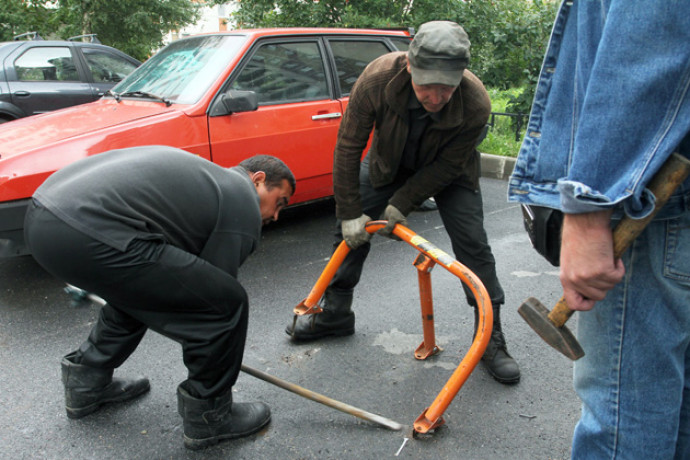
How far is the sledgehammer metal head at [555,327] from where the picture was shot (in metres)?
1.34

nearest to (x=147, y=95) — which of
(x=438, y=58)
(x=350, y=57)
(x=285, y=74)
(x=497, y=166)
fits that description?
(x=285, y=74)

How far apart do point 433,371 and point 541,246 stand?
1623mm

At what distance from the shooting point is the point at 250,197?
7.13 ft

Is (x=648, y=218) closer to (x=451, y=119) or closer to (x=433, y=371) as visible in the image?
(x=451, y=119)

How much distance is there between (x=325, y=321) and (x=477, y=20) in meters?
7.38

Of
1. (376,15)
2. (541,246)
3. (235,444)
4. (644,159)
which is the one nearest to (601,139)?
(644,159)

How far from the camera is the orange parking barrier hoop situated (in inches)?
84.2

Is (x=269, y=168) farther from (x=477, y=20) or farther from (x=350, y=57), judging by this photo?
(x=477, y=20)

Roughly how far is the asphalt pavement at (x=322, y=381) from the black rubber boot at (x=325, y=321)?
0.20 ft

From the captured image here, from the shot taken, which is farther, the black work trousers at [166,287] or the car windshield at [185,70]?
the car windshield at [185,70]

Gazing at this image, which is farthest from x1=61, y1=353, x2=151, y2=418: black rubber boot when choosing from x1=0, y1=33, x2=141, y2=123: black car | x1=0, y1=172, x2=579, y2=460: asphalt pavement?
x1=0, y1=33, x2=141, y2=123: black car

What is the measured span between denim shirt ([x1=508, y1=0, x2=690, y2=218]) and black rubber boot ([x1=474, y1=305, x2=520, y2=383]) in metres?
1.67

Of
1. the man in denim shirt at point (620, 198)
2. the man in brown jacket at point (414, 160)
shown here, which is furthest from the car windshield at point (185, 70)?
the man in denim shirt at point (620, 198)

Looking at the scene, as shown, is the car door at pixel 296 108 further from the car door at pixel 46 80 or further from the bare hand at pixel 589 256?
the car door at pixel 46 80
